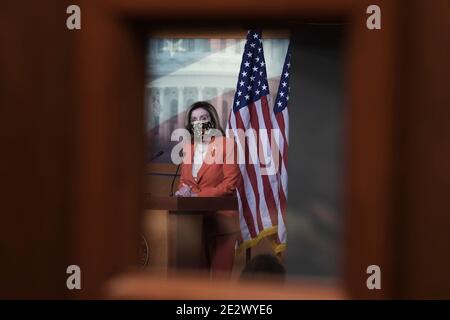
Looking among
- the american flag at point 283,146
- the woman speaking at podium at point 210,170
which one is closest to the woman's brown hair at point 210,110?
the woman speaking at podium at point 210,170

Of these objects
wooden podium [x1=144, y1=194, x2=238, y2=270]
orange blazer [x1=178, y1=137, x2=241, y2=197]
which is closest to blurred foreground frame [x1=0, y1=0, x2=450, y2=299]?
wooden podium [x1=144, y1=194, x2=238, y2=270]

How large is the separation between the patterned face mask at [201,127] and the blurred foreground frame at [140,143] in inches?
6.2

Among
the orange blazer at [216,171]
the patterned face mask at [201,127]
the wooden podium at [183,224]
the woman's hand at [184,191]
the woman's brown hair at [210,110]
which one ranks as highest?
the woman's brown hair at [210,110]

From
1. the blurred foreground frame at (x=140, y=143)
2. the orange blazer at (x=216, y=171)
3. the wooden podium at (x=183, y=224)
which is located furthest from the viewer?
the orange blazer at (x=216, y=171)

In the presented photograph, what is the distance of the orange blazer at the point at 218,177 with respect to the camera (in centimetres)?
138

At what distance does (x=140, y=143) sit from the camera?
1.26 meters

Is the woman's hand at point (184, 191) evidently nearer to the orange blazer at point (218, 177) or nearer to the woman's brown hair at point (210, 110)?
the orange blazer at point (218, 177)

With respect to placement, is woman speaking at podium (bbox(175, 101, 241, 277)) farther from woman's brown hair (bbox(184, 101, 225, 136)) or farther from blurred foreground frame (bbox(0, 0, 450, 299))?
blurred foreground frame (bbox(0, 0, 450, 299))

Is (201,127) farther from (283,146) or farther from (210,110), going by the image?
(283,146)

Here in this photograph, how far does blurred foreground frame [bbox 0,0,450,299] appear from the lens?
3.59 ft
